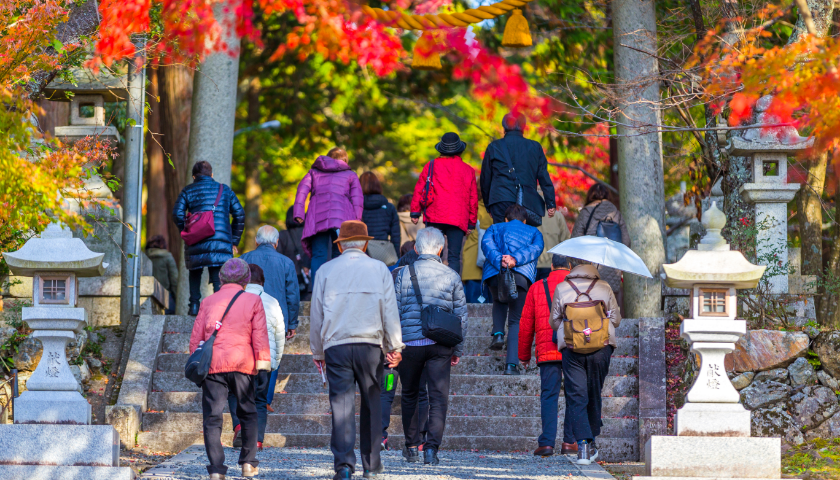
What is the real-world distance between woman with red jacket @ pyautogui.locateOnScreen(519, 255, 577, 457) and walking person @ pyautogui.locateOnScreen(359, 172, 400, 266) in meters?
3.35

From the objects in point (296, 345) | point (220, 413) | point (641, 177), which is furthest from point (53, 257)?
point (641, 177)

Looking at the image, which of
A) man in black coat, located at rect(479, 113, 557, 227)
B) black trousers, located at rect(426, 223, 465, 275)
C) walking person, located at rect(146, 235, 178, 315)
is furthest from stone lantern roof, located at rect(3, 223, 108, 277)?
walking person, located at rect(146, 235, 178, 315)

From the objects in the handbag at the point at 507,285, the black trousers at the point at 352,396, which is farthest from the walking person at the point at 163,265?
the black trousers at the point at 352,396

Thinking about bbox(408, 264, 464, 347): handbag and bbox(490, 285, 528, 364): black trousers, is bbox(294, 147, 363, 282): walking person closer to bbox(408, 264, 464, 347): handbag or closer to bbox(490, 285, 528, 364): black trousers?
bbox(490, 285, 528, 364): black trousers

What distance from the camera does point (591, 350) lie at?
25.8 feet

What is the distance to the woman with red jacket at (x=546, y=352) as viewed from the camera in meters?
8.02

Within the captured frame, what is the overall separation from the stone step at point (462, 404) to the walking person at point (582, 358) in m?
1.46

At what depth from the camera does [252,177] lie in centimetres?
2102

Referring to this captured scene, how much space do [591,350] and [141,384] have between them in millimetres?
4615

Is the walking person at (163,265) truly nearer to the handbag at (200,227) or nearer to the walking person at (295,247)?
the walking person at (295,247)

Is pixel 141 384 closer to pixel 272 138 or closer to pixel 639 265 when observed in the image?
pixel 639 265

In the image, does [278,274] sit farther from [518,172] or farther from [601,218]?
[601,218]

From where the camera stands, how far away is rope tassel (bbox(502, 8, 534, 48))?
1009cm

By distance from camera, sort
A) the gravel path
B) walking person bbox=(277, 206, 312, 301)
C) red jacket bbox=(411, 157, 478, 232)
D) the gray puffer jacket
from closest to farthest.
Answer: the gravel path < the gray puffer jacket < red jacket bbox=(411, 157, 478, 232) < walking person bbox=(277, 206, 312, 301)
